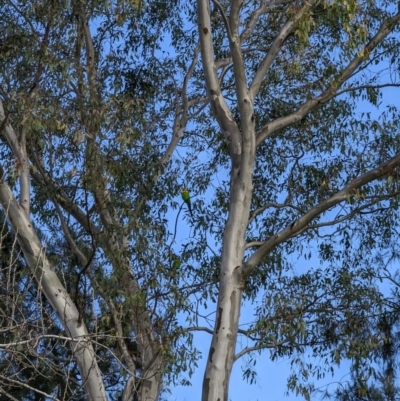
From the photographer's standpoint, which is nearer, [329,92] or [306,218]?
[306,218]

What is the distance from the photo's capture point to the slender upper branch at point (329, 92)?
9.16 metres

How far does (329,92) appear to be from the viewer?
9.39m

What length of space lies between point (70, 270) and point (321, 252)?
2477mm

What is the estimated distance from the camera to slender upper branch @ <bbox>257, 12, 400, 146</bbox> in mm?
9164

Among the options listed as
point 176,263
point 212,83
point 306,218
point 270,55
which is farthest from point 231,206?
point 270,55

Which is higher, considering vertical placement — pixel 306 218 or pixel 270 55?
pixel 270 55

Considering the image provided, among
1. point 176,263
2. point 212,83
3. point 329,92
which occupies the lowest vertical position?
point 176,263

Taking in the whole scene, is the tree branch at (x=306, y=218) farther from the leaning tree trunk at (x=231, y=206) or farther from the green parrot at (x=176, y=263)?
the green parrot at (x=176, y=263)

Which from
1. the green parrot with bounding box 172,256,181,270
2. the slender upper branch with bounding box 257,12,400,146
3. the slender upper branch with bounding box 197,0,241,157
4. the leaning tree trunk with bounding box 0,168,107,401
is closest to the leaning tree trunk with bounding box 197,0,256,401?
the slender upper branch with bounding box 197,0,241,157

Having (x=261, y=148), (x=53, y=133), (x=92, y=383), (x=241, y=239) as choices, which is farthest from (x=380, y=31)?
(x=92, y=383)

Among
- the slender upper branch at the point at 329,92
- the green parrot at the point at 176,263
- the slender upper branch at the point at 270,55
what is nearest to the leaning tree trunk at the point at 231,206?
the slender upper branch at the point at 270,55

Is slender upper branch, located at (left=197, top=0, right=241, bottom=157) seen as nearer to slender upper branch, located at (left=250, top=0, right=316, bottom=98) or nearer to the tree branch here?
slender upper branch, located at (left=250, top=0, right=316, bottom=98)

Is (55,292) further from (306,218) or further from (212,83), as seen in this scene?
(212,83)

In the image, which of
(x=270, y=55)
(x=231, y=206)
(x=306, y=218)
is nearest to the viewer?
(x=306, y=218)
